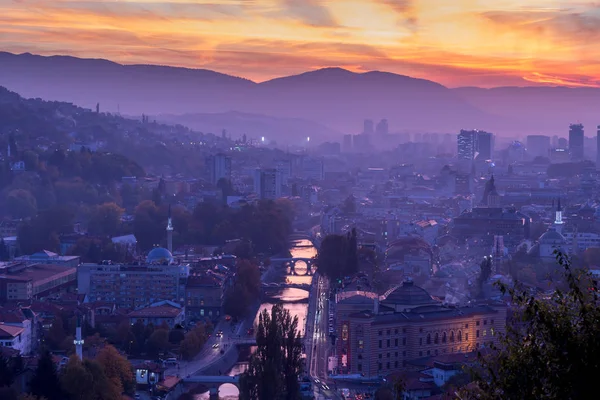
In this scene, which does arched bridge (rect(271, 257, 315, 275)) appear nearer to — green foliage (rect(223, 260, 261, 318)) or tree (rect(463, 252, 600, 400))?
green foliage (rect(223, 260, 261, 318))

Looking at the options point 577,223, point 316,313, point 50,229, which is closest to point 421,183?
point 577,223

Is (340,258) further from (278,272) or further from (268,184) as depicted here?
(268,184)

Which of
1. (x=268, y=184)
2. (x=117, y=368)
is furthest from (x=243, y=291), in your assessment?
(x=268, y=184)

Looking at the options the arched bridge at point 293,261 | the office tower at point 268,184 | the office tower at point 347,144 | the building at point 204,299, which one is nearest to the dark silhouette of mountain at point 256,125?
the office tower at point 347,144

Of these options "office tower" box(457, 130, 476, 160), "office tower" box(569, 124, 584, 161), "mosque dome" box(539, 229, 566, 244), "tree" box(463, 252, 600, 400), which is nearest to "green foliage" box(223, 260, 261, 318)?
"mosque dome" box(539, 229, 566, 244)

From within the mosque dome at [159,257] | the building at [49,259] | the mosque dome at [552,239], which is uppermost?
the mosque dome at [552,239]

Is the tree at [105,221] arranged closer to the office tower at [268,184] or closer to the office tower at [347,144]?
the office tower at [268,184]

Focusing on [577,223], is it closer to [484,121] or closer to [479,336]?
[479,336]
